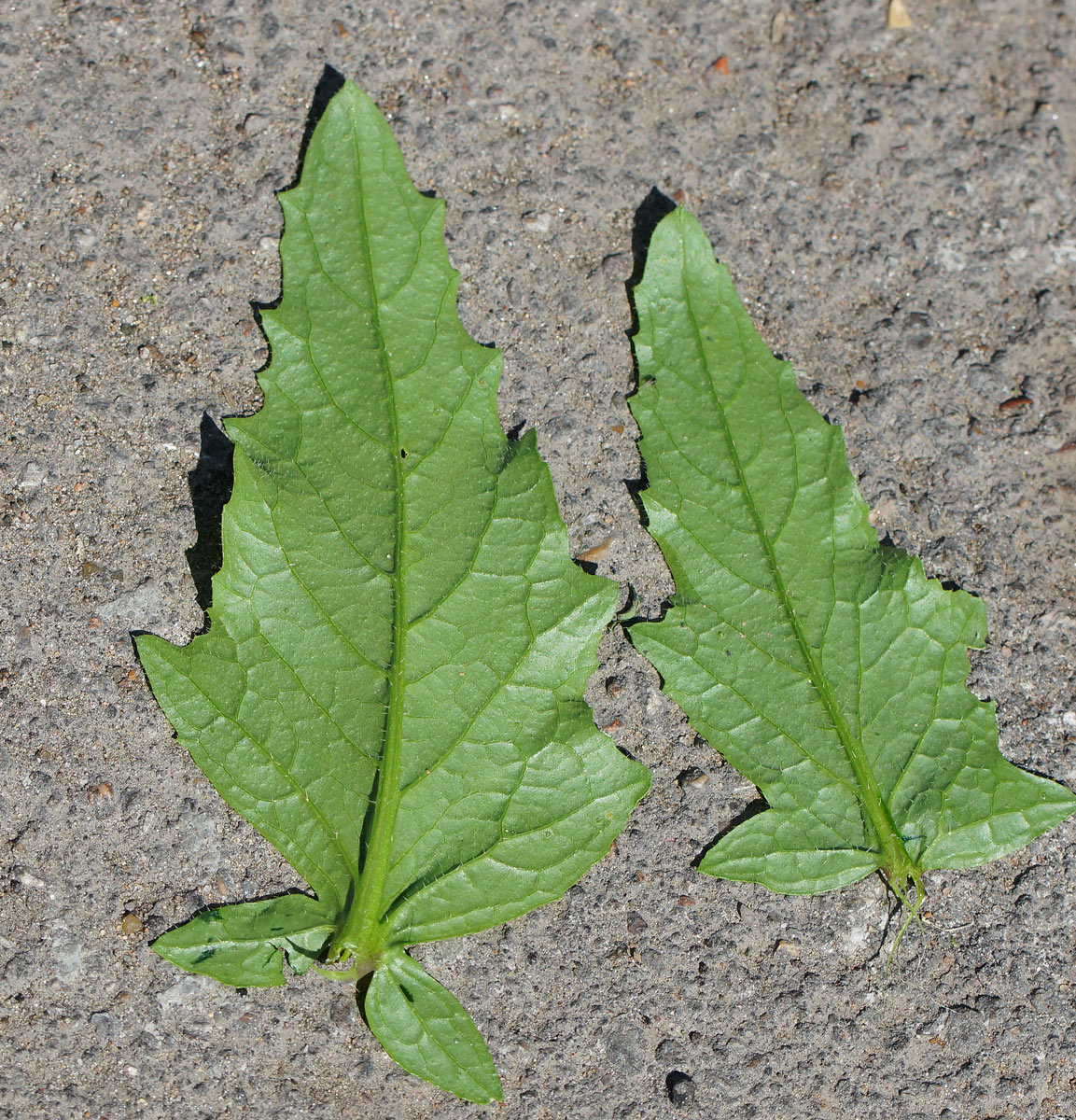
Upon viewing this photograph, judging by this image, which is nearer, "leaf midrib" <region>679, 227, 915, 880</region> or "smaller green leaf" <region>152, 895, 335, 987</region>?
"smaller green leaf" <region>152, 895, 335, 987</region>

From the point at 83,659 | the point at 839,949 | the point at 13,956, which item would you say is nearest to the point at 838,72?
the point at 839,949

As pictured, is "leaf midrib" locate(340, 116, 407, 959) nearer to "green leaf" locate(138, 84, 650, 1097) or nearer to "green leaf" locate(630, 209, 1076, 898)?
"green leaf" locate(138, 84, 650, 1097)

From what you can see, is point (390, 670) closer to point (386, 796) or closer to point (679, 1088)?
point (386, 796)

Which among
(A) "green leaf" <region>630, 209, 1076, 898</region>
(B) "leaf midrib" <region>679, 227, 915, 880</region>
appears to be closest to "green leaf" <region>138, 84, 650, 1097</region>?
(A) "green leaf" <region>630, 209, 1076, 898</region>

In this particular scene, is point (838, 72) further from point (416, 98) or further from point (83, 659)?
point (83, 659)

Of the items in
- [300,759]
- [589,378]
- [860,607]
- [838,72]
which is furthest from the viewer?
[838,72]

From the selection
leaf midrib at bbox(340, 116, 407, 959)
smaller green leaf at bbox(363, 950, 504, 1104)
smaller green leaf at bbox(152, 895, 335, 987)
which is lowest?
smaller green leaf at bbox(363, 950, 504, 1104)
